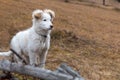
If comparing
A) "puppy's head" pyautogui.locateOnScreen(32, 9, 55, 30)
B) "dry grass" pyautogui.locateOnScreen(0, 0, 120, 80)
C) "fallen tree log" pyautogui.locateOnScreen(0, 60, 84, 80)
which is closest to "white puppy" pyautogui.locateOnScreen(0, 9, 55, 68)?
"puppy's head" pyautogui.locateOnScreen(32, 9, 55, 30)

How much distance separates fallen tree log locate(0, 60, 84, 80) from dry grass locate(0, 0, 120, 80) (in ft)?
11.8

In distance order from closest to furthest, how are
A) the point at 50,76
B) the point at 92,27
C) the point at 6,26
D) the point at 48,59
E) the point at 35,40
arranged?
1. the point at 50,76
2. the point at 35,40
3. the point at 48,59
4. the point at 6,26
5. the point at 92,27

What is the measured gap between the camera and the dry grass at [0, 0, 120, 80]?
12.0 meters

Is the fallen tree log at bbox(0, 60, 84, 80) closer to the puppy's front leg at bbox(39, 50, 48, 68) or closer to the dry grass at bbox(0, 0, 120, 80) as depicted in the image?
the puppy's front leg at bbox(39, 50, 48, 68)

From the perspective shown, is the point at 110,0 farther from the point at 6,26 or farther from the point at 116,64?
the point at 116,64

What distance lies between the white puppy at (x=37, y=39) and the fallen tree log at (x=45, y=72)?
4.10 feet

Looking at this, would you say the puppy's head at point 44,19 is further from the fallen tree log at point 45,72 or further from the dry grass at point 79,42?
the dry grass at point 79,42

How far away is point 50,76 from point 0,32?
9.31 metres

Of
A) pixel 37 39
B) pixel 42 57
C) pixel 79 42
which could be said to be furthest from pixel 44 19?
pixel 79 42

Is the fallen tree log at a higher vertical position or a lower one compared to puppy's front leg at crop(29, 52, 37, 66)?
higher

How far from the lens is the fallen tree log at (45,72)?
22.1 ft

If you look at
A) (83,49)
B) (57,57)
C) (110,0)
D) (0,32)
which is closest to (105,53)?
(83,49)

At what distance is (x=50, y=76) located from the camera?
22.8 ft

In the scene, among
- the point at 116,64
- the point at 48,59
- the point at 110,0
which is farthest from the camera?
the point at 110,0
